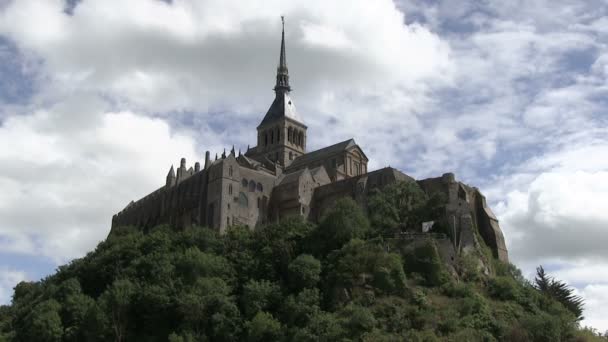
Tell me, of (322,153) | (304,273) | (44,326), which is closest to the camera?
(304,273)

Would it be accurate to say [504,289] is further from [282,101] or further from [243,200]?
[282,101]

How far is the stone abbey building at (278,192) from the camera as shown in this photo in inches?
Result: 3204

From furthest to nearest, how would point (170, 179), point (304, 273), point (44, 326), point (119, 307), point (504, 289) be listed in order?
point (170, 179) → point (44, 326) → point (119, 307) → point (304, 273) → point (504, 289)

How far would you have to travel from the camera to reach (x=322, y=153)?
4481 inches

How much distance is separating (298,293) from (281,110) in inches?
2373

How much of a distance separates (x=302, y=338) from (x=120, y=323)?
2011 cm

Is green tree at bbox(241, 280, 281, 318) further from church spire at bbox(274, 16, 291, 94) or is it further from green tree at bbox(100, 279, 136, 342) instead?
church spire at bbox(274, 16, 291, 94)

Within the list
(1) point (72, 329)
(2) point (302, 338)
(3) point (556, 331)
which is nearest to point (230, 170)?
(1) point (72, 329)

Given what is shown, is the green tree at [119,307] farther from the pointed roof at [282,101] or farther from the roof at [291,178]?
the pointed roof at [282,101]

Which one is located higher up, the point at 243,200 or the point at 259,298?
the point at 243,200

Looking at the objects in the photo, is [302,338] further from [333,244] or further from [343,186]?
[343,186]

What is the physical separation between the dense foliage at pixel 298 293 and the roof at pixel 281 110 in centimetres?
4496

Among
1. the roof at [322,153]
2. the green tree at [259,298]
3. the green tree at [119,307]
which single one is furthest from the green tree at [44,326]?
the roof at [322,153]

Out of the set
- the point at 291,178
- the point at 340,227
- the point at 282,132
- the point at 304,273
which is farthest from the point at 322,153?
the point at 304,273
